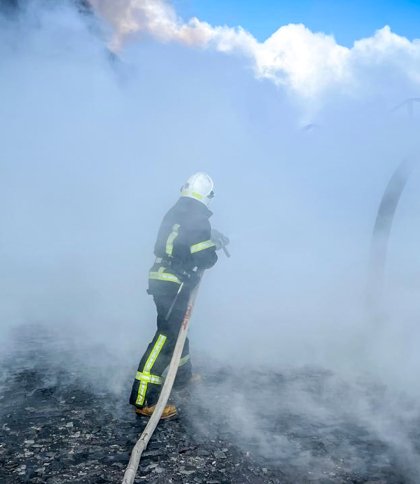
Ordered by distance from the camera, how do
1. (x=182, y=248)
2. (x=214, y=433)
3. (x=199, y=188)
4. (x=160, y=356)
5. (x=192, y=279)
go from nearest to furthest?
(x=214, y=433) → (x=160, y=356) → (x=182, y=248) → (x=192, y=279) → (x=199, y=188)

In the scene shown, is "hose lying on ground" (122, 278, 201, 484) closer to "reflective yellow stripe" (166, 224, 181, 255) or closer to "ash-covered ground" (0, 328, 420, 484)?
"ash-covered ground" (0, 328, 420, 484)

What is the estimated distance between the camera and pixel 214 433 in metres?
3.00

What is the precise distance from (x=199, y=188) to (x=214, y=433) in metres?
2.08

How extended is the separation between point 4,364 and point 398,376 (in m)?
3.92

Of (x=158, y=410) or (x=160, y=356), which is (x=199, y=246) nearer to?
(x=160, y=356)

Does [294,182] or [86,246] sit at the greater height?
[294,182]

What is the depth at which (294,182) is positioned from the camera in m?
7.16

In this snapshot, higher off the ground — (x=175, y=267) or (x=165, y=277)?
(x=175, y=267)

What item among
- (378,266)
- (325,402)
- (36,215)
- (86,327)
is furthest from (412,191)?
(36,215)

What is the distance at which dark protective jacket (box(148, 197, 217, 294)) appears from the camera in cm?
359

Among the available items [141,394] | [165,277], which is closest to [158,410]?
[141,394]

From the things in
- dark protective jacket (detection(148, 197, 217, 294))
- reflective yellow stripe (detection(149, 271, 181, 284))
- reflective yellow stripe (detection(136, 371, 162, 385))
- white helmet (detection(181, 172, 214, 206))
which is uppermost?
white helmet (detection(181, 172, 214, 206))

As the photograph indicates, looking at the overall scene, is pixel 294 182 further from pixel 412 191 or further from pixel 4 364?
pixel 4 364

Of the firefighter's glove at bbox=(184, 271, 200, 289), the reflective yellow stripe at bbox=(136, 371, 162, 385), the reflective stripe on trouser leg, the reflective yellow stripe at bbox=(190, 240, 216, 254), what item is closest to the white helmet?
the reflective yellow stripe at bbox=(190, 240, 216, 254)
